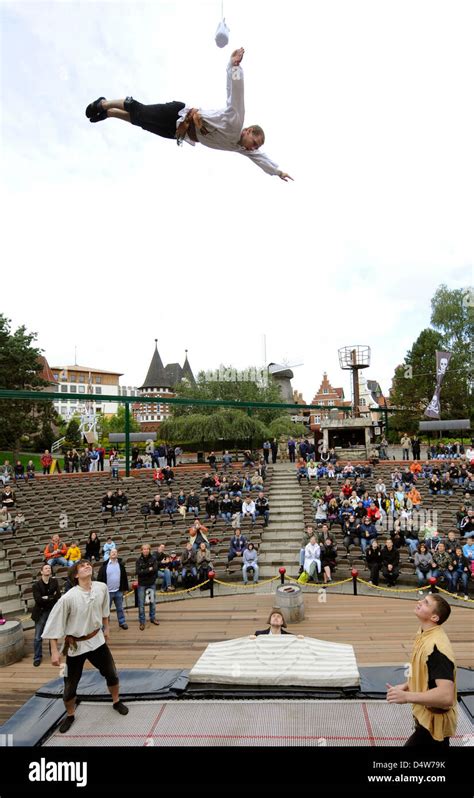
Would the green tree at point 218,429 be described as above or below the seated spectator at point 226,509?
above

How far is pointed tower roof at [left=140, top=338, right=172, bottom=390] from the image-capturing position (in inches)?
4281

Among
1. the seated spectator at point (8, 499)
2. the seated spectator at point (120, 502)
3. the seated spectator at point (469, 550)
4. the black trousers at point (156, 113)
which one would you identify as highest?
the black trousers at point (156, 113)

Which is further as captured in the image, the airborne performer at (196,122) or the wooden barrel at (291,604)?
the wooden barrel at (291,604)

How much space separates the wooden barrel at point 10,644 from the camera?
7.75 meters

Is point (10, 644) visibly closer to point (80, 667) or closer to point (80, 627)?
point (80, 667)

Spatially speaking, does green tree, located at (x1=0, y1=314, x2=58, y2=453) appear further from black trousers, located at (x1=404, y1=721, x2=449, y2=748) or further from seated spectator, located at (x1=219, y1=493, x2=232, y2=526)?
black trousers, located at (x1=404, y1=721, x2=449, y2=748)

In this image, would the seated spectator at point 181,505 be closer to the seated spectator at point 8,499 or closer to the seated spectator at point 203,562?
the seated spectator at point 203,562

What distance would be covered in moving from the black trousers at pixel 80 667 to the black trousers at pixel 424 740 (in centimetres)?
282

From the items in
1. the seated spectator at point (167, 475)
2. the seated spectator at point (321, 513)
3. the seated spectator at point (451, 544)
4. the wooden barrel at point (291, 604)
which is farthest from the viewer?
the seated spectator at point (167, 475)

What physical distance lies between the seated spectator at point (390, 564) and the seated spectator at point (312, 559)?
1.58 meters

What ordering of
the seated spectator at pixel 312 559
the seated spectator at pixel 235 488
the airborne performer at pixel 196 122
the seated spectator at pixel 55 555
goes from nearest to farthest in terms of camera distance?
1. the airborne performer at pixel 196 122
2. the seated spectator at pixel 55 555
3. the seated spectator at pixel 312 559
4. the seated spectator at pixel 235 488

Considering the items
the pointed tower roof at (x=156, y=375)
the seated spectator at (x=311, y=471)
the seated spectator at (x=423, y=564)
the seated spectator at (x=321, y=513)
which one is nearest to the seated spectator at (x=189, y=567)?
the seated spectator at (x=321, y=513)

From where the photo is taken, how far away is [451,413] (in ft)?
148
